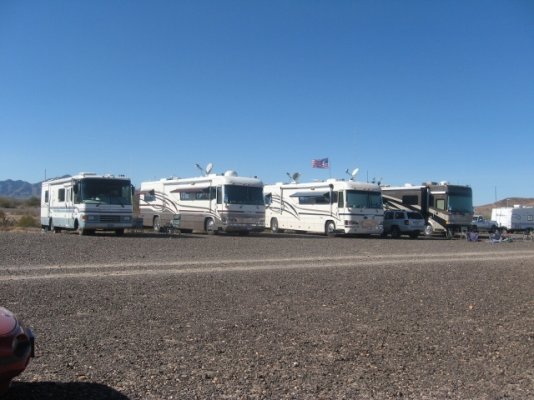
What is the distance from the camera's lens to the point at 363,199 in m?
29.4

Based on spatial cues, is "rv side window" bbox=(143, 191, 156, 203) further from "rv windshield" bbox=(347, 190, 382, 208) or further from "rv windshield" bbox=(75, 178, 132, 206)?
"rv windshield" bbox=(347, 190, 382, 208)

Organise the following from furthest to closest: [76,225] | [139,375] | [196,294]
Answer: [76,225], [196,294], [139,375]

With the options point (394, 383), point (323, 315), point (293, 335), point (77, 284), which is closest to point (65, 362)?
point (293, 335)

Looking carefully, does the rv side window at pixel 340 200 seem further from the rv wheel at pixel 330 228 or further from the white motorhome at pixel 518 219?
the white motorhome at pixel 518 219

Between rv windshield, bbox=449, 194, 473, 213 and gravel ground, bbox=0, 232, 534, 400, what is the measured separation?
18.2 meters

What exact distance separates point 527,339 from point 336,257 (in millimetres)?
10468

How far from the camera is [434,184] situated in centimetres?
3297

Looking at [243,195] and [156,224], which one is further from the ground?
[243,195]

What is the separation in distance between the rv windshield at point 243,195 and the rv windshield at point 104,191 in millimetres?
4650

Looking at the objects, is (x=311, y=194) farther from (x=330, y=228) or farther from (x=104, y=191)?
(x=104, y=191)

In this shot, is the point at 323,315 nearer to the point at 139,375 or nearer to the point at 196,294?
the point at 196,294

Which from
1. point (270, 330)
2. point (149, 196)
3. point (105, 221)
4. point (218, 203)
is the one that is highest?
point (149, 196)

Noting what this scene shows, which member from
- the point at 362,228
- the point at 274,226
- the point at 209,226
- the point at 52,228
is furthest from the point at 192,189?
the point at 362,228

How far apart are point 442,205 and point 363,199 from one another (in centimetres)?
580
